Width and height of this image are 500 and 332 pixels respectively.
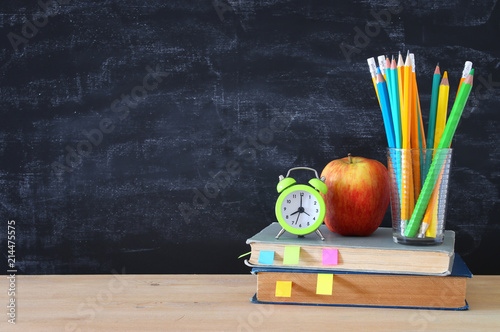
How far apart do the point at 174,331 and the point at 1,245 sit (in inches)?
24.4

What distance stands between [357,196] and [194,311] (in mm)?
367

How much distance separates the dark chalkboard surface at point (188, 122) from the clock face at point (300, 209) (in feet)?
0.65

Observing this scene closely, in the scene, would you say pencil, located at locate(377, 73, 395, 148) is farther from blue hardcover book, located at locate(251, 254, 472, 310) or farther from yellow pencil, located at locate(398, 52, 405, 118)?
blue hardcover book, located at locate(251, 254, 472, 310)

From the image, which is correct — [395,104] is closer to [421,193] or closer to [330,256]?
[421,193]

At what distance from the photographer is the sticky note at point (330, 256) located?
87 centimetres

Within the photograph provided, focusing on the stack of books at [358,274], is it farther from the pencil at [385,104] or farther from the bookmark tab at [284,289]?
the pencil at [385,104]

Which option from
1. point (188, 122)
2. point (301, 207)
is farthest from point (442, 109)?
point (188, 122)

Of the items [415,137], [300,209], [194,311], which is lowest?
[194,311]

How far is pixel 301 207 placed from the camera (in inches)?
37.1

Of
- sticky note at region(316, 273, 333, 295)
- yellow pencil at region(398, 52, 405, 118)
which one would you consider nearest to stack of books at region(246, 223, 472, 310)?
sticky note at region(316, 273, 333, 295)

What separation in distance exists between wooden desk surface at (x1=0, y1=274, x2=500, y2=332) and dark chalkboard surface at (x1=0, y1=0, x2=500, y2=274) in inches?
5.7

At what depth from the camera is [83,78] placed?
1143mm

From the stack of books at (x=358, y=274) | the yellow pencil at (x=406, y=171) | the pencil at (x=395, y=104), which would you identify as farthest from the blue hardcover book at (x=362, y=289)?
the pencil at (x=395, y=104)

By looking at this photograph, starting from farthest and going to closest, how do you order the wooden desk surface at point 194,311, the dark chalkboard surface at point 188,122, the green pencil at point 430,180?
1. the dark chalkboard surface at point 188,122
2. the green pencil at point 430,180
3. the wooden desk surface at point 194,311
